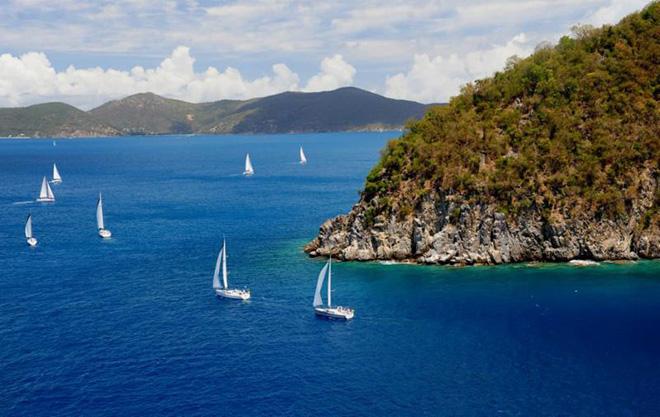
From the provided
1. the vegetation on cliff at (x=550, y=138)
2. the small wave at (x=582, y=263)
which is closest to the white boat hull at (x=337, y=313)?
the vegetation on cliff at (x=550, y=138)

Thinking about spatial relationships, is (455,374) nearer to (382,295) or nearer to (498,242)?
(382,295)

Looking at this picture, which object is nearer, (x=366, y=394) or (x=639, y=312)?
(x=366, y=394)

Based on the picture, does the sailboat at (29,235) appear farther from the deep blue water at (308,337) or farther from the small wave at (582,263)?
the small wave at (582,263)

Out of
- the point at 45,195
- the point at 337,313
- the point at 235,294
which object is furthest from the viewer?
the point at 45,195

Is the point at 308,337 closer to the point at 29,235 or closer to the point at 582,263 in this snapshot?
the point at 582,263

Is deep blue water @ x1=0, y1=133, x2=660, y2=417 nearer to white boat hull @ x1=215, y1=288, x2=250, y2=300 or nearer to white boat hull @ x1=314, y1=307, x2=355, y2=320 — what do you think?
white boat hull @ x1=314, y1=307, x2=355, y2=320

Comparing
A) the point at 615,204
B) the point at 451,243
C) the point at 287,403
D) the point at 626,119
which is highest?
the point at 626,119

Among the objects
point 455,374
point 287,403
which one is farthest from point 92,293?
point 455,374

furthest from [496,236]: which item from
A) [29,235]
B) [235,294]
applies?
[29,235]
